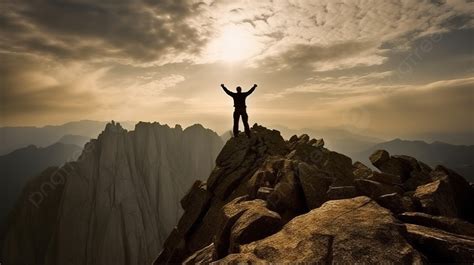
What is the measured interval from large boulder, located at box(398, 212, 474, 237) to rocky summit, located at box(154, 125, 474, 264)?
3 cm

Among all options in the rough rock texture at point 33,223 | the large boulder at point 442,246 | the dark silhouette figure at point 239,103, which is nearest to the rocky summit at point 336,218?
the large boulder at point 442,246

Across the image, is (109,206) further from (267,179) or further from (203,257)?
(203,257)

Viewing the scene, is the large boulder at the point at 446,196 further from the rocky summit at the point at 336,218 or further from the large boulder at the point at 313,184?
the large boulder at the point at 313,184

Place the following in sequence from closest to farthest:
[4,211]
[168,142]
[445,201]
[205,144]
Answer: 1. [445,201]
2. [168,142]
3. [205,144]
4. [4,211]

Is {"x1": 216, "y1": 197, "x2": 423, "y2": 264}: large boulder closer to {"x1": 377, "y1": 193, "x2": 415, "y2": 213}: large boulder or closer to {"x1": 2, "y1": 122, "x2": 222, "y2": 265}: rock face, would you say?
{"x1": 377, "y1": 193, "x2": 415, "y2": 213}: large boulder

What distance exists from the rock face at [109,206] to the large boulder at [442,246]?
85606 millimetres

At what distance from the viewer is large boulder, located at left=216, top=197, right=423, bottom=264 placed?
6.84 m

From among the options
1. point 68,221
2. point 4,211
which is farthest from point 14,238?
point 4,211

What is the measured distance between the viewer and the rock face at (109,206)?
78188 millimetres

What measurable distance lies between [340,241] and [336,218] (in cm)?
134

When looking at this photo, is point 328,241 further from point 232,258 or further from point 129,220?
point 129,220

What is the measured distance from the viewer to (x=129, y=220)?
271 feet

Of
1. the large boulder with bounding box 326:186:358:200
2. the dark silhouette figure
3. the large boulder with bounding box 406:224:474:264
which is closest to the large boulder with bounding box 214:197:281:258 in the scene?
the large boulder with bounding box 326:186:358:200

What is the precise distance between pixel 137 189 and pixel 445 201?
93.3m
